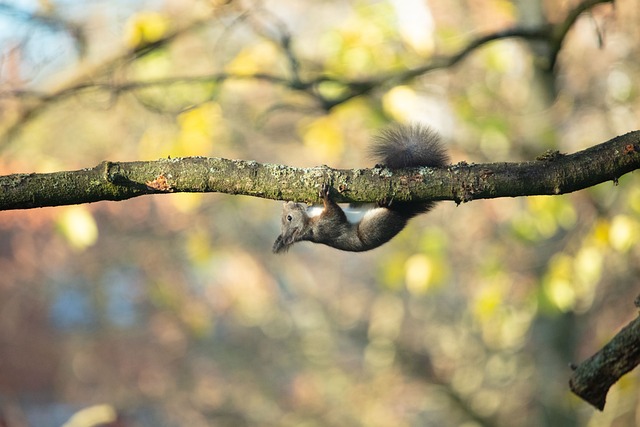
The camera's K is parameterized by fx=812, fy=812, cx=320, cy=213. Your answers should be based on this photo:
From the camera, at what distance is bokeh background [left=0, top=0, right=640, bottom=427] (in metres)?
5.30


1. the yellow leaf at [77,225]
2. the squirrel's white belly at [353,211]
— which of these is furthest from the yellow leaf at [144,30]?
the squirrel's white belly at [353,211]

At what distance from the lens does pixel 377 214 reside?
369 cm

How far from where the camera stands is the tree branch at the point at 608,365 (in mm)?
2932

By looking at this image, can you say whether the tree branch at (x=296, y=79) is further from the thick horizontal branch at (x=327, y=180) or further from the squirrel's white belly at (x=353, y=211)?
the thick horizontal branch at (x=327, y=180)

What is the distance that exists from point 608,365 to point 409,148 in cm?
110

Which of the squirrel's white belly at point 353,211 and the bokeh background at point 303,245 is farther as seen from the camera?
Answer: the bokeh background at point 303,245

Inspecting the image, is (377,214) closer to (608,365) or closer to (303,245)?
(608,365)

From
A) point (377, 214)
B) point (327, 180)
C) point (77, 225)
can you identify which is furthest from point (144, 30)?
point (327, 180)

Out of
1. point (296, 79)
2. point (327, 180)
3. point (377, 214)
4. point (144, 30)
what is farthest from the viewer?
point (144, 30)

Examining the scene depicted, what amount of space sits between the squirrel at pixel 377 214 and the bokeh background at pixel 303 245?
3.06ft

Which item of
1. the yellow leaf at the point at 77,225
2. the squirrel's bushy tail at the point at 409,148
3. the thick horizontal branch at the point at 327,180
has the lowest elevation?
the thick horizontal branch at the point at 327,180

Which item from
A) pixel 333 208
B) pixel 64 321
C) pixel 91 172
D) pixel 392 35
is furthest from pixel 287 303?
pixel 91 172

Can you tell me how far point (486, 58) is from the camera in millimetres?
6352

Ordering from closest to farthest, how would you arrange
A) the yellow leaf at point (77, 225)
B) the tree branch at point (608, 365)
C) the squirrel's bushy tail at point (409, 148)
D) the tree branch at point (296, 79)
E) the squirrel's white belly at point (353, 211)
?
the tree branch at point (608, 365), the squirrel's bushy tail at point (409, 148), the squirrel's white belly at point (353, 211), the tree branch at point (296, 79), the yellow leaf at point (77, 225)
